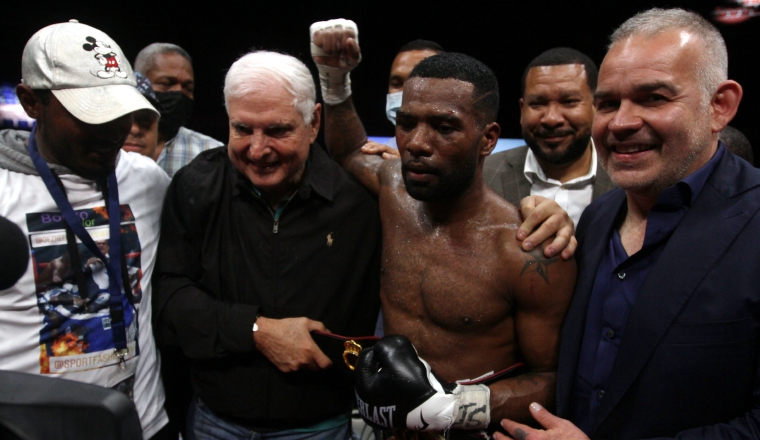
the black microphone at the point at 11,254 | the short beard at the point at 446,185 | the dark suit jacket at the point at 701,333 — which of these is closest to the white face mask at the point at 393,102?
the short beard at the point at 446,185

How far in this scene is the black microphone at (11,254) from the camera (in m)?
0.53

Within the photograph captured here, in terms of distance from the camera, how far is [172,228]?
5.32 feet

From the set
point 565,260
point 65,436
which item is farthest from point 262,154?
point 65,436

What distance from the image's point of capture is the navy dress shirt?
4.01 ft

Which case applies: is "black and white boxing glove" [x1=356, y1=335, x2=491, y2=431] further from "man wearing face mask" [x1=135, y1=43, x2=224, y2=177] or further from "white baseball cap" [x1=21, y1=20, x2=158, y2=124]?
"man wearing face mask" [x1=135, y1=43, x2=224, y2=177]

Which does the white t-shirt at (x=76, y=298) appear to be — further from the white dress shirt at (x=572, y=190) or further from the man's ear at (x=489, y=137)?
the white dress shirt at (x=572, y=190)

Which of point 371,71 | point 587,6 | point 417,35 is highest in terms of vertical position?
point 587,6

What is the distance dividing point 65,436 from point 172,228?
47.7 inches

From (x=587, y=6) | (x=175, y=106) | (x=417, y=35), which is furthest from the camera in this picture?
(x=417, y=35)

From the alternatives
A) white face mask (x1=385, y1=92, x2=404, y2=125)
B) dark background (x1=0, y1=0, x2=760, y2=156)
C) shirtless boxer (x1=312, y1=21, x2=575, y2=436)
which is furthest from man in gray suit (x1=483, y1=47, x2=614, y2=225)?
dark background (x1=0, y1=0, x2=760, y2=156)

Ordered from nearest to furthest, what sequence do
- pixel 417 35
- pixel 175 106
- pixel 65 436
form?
pixel 65 436 → pixel 175 106 → pixel 417 35

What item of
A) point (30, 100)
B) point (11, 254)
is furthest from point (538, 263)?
point (30, 100)

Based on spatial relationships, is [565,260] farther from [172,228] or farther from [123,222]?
[123,222]

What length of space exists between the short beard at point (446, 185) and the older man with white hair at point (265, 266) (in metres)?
0.23
